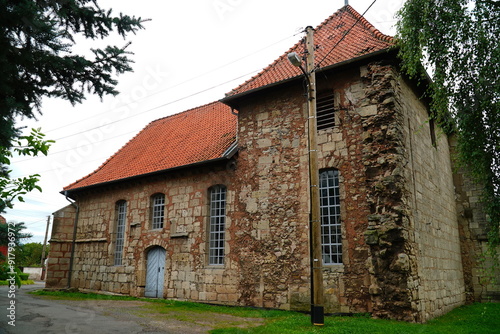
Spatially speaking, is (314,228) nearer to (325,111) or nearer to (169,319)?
(169,319)

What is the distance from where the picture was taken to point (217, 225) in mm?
13492

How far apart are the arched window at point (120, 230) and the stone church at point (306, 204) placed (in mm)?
80

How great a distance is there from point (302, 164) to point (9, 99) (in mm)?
8404

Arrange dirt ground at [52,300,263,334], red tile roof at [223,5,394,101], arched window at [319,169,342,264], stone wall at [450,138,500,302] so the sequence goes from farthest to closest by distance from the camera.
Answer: stone wall at [450,138,500,302]
red tile roof at [223,5,394,101]
arched window at [319,169,342,264]
dirt ground at [52,300,263,334]

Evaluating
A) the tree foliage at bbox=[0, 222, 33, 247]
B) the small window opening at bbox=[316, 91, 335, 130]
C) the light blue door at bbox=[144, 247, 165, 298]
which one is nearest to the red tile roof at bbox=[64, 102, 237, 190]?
the light blue door at bbox=[144, 247, 165, 298]

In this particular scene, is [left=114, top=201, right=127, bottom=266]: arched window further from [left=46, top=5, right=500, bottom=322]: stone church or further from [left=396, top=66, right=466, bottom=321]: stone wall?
[left=396, top=66, right=466, bottom=321]: stone wall

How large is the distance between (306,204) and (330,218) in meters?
0.81

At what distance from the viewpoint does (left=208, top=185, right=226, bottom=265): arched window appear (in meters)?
13.1

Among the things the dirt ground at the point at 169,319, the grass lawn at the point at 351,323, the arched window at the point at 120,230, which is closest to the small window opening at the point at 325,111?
the grass lawn at the point at 351,323

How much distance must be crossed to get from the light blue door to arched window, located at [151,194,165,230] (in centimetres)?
103

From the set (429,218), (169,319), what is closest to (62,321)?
(169,319)

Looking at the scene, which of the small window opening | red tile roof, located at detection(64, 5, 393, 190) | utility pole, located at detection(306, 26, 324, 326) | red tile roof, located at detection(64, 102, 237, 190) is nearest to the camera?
utility pole, located at detection(306, 26, 324, 326)

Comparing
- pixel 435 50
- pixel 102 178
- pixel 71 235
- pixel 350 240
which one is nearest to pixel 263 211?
pixel 350 240

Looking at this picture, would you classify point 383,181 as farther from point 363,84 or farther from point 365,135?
point 363,84
